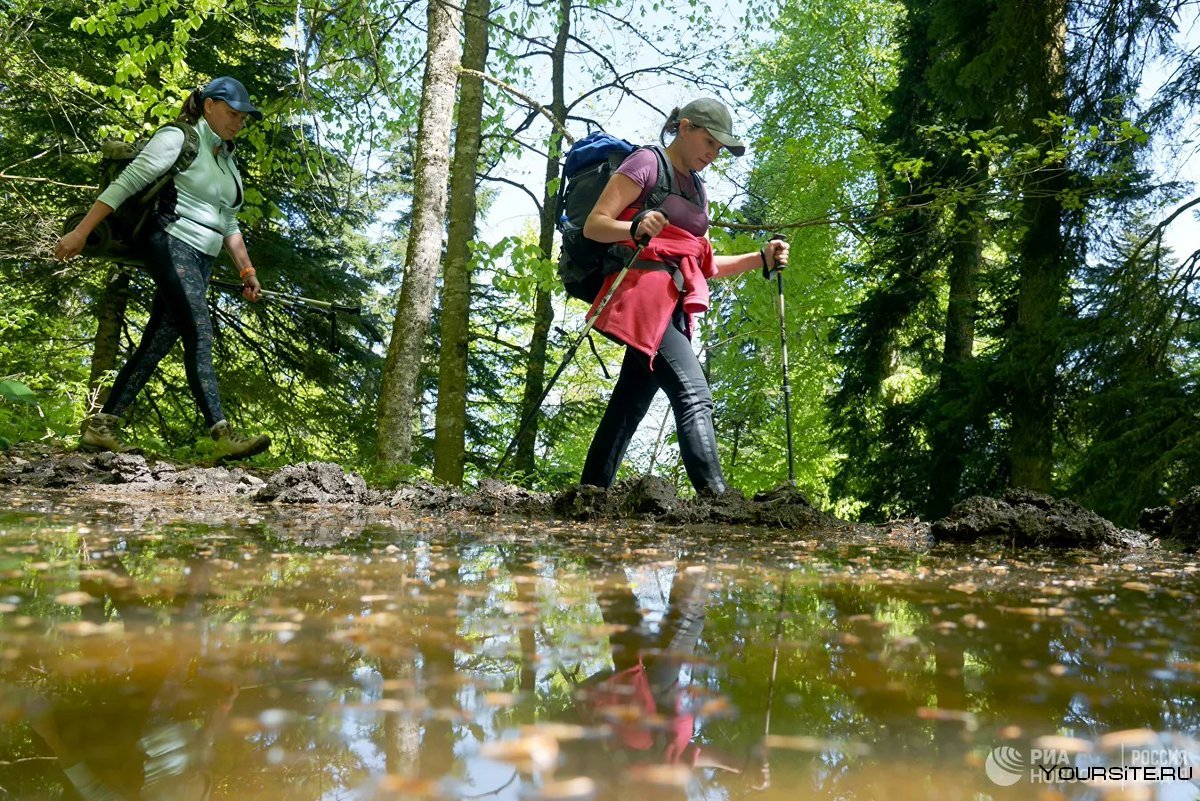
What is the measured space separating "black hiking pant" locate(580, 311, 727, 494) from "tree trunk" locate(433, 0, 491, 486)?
4.35 m

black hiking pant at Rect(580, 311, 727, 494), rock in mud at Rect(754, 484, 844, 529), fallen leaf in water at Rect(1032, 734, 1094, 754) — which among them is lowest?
fallen leaf in water at Rect(1032, 734, 1094, 754)

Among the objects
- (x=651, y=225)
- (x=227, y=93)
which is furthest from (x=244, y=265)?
(x=651, y=225)

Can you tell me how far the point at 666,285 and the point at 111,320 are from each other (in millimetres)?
9828

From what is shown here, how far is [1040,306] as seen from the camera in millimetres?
9297

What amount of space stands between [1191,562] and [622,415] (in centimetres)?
288

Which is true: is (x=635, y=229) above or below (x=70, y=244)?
above

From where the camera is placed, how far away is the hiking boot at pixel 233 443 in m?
5.93

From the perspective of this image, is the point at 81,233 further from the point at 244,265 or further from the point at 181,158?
the point at 244,265

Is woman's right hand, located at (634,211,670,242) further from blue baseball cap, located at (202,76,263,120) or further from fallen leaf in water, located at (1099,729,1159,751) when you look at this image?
fallen leaf in water, located at (1099,729,1159,751)

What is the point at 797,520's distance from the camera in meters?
4.95

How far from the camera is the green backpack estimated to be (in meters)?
5.67

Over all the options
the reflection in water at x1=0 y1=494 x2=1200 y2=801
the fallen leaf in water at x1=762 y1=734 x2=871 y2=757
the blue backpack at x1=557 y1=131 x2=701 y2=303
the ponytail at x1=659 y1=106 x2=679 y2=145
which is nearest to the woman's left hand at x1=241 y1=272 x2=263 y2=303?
the blue backpack at x1=557 y1=131 x2=701 y2=303

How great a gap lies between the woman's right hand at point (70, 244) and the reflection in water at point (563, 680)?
129 inches

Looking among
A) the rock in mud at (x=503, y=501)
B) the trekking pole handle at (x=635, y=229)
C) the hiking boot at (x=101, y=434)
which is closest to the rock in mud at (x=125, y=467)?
the hiking boot at (x=101, y=434)
